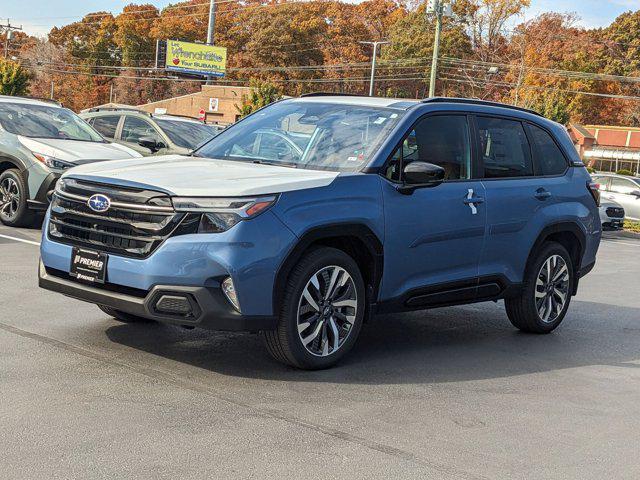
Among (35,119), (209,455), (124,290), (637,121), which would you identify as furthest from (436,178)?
(637,121)

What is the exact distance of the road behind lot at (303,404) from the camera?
4.40 m

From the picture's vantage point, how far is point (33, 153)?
43.1ft

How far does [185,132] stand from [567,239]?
10.5 m

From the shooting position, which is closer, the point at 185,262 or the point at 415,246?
the point at 185,262

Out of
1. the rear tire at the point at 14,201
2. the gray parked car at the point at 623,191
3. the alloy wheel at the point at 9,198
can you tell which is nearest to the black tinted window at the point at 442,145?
the rear tire at the point at 14,201

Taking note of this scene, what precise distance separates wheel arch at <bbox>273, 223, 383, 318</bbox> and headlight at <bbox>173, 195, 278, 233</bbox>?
395 mm

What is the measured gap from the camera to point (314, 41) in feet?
332

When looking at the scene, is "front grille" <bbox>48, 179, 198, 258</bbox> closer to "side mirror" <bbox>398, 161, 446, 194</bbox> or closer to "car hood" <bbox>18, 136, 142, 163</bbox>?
"side mirror" <bbox>398, 161, 446, 194</bbox>

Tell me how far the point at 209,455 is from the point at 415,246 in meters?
2.73

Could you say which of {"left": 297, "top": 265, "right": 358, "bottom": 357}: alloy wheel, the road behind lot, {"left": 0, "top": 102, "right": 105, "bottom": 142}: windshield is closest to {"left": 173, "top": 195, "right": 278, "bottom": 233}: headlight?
{"left": 297, "top": 265, "right": 358, "bottom": 357}: alloy wheel

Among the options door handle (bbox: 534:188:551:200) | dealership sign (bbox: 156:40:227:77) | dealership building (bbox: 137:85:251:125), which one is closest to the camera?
door handle (bbox: 534:188:551:200)

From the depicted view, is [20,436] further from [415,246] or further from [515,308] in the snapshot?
[515,308]

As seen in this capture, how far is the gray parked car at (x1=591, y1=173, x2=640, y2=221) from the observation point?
2952cm

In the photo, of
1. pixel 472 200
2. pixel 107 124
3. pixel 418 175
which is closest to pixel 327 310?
pixel 418 175
